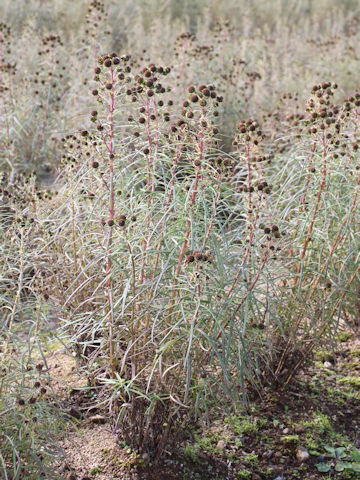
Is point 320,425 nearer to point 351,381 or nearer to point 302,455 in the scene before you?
point 302,455

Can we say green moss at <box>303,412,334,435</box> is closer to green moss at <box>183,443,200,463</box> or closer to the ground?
the ground

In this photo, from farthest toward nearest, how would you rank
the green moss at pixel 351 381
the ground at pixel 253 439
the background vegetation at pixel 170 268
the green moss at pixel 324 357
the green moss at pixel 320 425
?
the green moss at pixel 324 357
the green moss at pixel 351 381
the green moss at pixel 320 425
the ground at pixel 253 439
the background vegetation at pixel 170 268

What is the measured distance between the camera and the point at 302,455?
10.1ft

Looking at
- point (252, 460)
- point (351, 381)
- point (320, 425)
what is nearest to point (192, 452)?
point (252, 460)

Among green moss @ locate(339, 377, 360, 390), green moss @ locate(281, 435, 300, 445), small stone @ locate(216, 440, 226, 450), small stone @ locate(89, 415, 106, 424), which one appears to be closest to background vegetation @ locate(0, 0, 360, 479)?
small stone @ locate(89, 415, 106, 424)

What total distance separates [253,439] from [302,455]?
0.89 ft

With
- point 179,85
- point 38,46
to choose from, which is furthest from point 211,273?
point 38,46

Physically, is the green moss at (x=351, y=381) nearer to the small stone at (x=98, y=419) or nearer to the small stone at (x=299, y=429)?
the small stone at (x=299, y=429)

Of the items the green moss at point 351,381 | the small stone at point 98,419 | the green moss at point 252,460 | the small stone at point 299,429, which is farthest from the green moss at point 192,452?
the green moss at point 351,381

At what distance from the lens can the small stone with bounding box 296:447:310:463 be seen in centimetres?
308

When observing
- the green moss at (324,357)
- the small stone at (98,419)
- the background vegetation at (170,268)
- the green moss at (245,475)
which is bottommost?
the green moss at (245,475)

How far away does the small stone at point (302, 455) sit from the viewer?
10.1ft

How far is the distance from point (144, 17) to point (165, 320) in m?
10.4

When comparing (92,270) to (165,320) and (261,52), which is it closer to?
(165,320)
